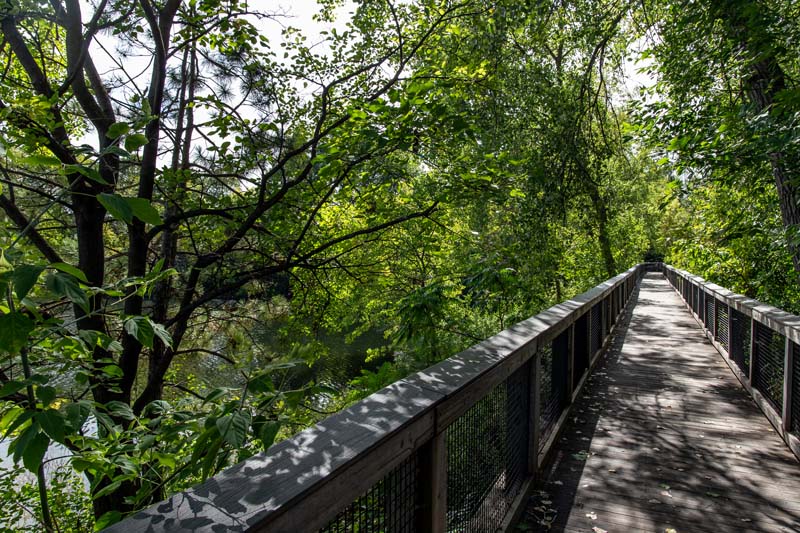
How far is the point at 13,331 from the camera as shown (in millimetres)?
1343

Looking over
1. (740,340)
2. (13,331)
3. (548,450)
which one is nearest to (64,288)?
(13,331)

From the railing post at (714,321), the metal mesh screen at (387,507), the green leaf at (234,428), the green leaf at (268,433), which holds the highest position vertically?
the green leaf at (234,428)

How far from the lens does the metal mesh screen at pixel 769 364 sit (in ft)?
14.4

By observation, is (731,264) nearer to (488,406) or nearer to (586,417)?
(586,417)

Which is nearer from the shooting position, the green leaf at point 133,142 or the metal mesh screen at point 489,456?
the green leaf at point 133,142

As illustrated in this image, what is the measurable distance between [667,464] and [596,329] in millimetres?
3323

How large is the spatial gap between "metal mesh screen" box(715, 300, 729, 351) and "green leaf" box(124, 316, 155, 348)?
25.1ft

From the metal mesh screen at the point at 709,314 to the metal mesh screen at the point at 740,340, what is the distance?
2.18 meters

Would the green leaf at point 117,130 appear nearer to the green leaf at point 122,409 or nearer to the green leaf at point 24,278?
the green leaf at point 24,278

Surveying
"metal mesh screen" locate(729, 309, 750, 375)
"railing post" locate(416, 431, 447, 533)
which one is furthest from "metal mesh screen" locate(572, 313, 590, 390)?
"railing post" locate(416, 431, 447, 533)

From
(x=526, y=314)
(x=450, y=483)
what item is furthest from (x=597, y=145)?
(x=450, y=483)

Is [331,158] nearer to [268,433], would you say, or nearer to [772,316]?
[268,433]

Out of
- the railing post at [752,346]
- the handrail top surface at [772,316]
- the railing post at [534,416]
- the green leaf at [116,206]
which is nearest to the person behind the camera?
the green leaf at [116,206]

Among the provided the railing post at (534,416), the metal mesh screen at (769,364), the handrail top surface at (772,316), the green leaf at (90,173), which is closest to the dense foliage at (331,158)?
the green leaf at (90,173)
